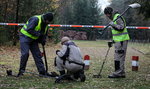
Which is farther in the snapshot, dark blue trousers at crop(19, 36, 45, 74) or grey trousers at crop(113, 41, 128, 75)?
grey trousers at crop(113, 41, 128, 75)

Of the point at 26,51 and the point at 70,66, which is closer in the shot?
the point at 70,66

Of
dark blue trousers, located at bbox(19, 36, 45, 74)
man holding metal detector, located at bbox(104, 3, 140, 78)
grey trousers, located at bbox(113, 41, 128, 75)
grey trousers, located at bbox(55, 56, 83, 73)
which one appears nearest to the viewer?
grey trousers, located at bbox(55, 56, 83, 73)

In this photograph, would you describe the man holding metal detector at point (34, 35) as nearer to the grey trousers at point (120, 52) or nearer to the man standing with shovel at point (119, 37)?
the man standing with shovel at point (119, 37)

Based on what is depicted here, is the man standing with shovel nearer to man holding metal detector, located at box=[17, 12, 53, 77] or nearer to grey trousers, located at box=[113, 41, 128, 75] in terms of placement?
grey trousers, located at box=[113, 41, 128, 75]

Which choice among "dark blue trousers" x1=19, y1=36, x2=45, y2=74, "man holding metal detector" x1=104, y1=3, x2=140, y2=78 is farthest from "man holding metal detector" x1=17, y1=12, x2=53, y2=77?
"man holding metal detector" x1=104, y1=3, x2=140, y2=78

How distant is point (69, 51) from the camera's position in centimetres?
642

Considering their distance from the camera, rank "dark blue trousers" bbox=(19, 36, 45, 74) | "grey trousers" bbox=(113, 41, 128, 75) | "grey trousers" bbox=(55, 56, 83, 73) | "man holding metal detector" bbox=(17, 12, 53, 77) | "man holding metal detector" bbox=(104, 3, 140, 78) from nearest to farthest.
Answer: "grey trousers" bbox=(55, 56, 83, 73), "man holding metal detector" bbox=(17, 12, 53, 77), "dark blue trousers" bbox=(19, 36, 45, 74), "man holding metal detector" bbox=(104, 3, 140, 78), "grey trousers" bbox=(113, 41, 128, 75)

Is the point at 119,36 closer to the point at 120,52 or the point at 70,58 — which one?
the point at 120,52

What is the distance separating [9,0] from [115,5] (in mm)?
44528

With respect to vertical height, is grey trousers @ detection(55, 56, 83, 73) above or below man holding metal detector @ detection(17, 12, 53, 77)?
below

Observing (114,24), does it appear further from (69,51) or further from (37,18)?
(37,18)

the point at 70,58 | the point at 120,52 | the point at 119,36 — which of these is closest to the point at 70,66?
the point at 70,58

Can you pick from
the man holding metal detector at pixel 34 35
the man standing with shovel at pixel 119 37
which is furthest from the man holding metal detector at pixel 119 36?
the man holding metal detector at pixel 34 35

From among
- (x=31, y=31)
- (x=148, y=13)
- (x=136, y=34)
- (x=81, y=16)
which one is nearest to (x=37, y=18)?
(x=31, y=31)
